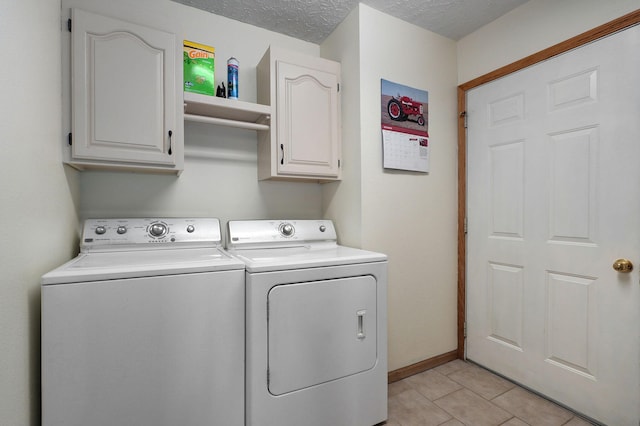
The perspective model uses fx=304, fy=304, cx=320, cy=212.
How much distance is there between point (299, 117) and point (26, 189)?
1414mm

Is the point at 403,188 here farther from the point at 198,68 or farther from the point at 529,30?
the point at 198,68

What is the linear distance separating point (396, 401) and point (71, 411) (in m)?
1.66

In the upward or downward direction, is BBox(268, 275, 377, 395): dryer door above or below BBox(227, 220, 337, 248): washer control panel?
below

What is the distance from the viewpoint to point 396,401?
190 centimetres

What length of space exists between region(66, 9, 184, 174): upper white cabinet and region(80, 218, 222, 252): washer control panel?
32cm

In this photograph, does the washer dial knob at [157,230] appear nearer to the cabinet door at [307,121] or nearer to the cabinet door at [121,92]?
the cabinet door at [121,92]

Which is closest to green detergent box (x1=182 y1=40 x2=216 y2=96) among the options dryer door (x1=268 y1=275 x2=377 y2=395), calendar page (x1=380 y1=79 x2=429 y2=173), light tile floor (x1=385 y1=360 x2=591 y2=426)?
calendar page (x1=380 y1=79 x2=429 y2=173)

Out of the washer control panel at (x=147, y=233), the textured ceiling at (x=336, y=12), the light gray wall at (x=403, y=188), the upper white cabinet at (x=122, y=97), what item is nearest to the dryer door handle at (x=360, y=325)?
the light gray wall at (x=403, y=188)

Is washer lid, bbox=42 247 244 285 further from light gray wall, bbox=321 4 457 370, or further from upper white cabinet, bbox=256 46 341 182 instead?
light gray wall, bbox=321 4 457 370

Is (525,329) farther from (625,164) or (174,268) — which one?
(174,268)

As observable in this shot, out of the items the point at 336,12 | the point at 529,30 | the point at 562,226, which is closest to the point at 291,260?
the point at 562,226

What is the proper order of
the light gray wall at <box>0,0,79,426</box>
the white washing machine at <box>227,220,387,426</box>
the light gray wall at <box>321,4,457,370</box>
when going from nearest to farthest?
1. the light gray wall at <box>0,0,79,426</box>
2. the white washing machine at <box>227,220,387,426</box>
3. the light gray wall at <box>321,4,457,370</box>

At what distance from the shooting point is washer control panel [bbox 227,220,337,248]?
1.91m

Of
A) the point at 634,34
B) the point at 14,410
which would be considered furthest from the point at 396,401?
the point at 634,34
